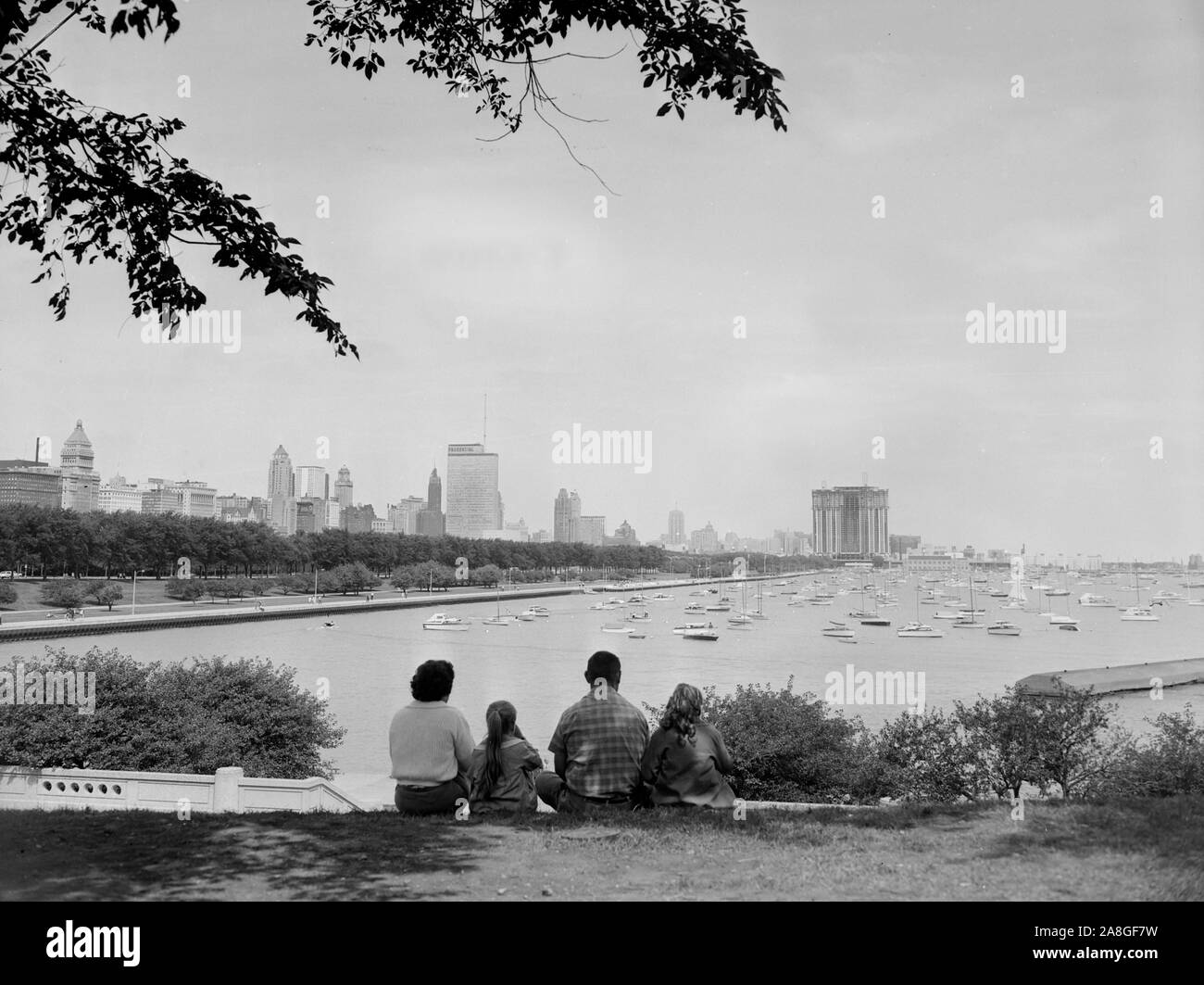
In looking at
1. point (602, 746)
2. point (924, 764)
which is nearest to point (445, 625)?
point (924, 764)

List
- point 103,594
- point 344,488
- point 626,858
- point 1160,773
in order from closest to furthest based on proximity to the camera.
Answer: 1. point 626,858
2. point 1160,773
3. point 103,594
4. point 344,488

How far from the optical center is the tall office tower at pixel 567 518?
130125 millimetres

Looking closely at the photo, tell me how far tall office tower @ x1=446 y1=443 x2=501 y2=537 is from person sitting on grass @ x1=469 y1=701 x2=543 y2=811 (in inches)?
2390

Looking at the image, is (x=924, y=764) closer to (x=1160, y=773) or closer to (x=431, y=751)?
(x=1160, y=773)

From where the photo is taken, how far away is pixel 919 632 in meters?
69.9

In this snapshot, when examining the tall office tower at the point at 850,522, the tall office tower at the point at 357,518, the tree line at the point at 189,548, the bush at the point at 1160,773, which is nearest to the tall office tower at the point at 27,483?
the tree line at the point at 189,548

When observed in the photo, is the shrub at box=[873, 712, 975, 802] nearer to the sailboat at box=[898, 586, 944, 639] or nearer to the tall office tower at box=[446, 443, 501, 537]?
the tall office tower at box=[446, 443, 501, 537]

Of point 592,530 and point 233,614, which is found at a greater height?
point 592,530

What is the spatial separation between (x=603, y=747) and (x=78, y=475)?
263ft

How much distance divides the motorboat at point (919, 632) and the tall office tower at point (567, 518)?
64709mm

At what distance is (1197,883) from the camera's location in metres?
3.99
